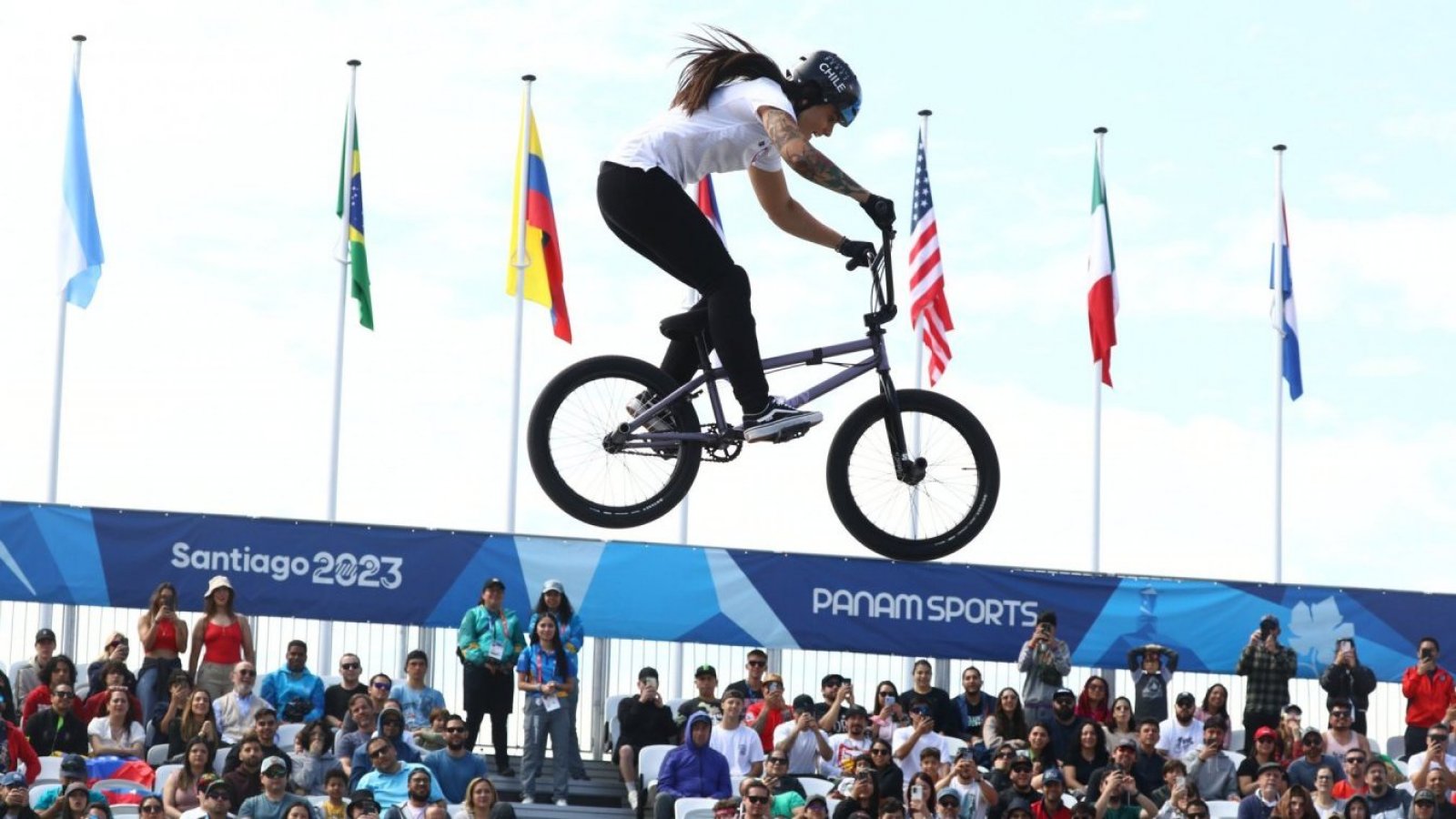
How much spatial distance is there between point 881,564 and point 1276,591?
315 centimetres

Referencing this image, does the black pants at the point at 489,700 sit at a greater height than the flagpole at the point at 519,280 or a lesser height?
lesser

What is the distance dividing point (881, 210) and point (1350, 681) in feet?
29.2

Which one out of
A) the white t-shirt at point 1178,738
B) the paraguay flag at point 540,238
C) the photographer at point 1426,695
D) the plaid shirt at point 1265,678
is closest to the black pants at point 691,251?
the white t-shirt at point 1178,738

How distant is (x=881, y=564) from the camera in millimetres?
17250

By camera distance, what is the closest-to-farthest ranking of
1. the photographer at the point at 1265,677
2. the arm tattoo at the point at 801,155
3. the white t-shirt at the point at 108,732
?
the arm tattoo at the point at 801,155 < the white t-shirt at the point at 108,732 < the photographer at the point at 1265,677

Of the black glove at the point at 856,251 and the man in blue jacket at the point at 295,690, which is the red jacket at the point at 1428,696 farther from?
the black glove at the point at 856,251

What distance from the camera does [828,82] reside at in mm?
9086

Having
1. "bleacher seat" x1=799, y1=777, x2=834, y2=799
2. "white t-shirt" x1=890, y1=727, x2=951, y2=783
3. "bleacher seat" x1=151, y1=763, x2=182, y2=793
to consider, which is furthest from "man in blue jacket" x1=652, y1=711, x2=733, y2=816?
"bleacher seat" x1=151, y1=763, x2=182, y2=793

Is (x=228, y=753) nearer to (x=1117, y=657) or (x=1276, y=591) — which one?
(x=1117, y=657)

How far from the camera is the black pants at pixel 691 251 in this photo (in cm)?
905

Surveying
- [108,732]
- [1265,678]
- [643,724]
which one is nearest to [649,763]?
[643,724]

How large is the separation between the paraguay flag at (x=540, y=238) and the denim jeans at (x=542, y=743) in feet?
22.9

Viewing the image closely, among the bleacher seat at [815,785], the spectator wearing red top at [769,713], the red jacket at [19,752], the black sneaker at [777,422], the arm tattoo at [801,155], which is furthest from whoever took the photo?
the spectator wearing red top at [769,713]

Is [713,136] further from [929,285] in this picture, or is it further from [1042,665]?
[929,285]
